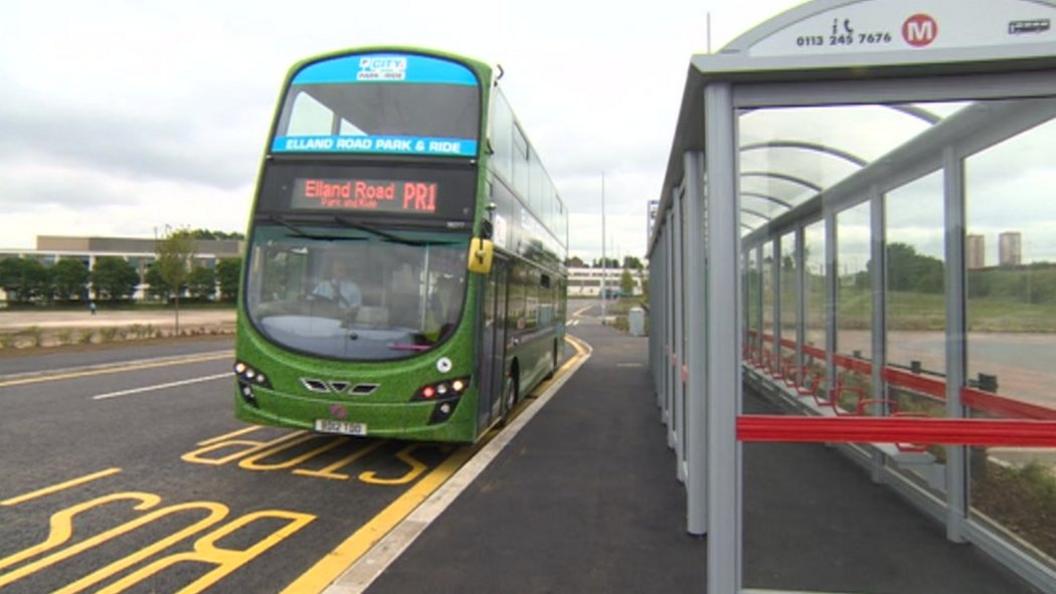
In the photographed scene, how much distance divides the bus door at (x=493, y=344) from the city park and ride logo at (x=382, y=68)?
82.8 inches

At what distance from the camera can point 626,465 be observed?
6.92 m

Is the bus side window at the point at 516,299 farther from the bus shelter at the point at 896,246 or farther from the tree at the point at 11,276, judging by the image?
the tree at the point at 11,276

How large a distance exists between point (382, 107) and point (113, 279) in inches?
3161

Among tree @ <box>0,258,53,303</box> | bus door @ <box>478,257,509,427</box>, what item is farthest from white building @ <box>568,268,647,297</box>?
bus door @ <box>478,257,509,427</box>

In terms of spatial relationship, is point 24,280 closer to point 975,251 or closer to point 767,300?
point 767,300

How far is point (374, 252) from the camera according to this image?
21.7 ft

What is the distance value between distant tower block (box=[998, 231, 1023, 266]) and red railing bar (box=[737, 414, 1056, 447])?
1398 mm

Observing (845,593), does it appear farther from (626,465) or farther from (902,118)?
(626,465)

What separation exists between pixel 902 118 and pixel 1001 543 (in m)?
2.60

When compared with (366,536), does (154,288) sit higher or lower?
higher

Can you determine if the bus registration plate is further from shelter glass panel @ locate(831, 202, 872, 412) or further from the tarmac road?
shelter glass panel @ locate(831, 202, 872, 412)

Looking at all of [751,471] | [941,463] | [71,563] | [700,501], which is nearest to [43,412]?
[71,563]

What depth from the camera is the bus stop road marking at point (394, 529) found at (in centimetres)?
392

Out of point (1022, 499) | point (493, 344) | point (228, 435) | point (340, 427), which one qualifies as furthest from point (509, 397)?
point (1022, 499)
